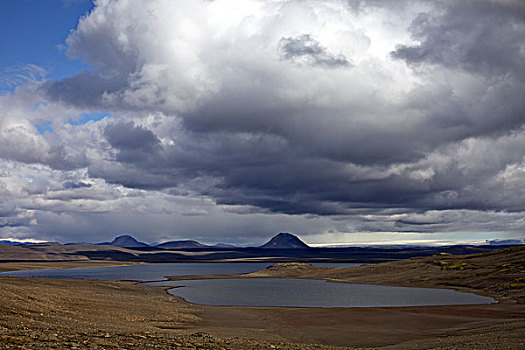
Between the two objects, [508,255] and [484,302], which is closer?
[484,302]

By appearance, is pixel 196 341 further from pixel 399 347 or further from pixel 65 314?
pixel 65 314

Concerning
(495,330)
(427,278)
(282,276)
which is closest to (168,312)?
(495,330)

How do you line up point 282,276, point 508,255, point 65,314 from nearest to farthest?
point 65,314 < point 508,255 < point 282,276

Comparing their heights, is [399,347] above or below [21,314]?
below

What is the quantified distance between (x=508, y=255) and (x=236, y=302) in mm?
84844

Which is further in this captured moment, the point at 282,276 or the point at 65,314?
the point at 282,276

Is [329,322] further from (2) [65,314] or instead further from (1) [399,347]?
(2) [65,314]

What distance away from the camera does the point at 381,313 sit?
213ft

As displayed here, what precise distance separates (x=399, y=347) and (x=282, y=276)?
145348 millimetres

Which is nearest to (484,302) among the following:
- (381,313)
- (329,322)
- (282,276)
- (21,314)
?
(381,313)

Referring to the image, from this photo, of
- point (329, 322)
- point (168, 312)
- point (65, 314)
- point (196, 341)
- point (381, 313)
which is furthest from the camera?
point (381, 313)

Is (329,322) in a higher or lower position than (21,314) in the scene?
lower

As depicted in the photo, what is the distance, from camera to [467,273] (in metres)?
118

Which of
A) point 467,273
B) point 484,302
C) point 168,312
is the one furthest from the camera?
point 467,273
